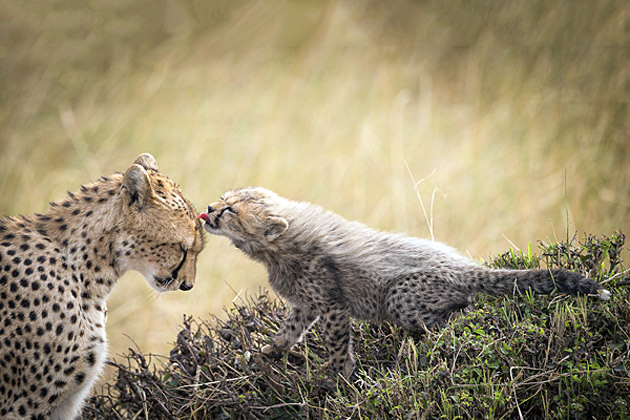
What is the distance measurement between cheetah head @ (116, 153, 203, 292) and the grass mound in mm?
261

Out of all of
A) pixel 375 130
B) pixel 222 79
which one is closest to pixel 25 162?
pixel 222 79

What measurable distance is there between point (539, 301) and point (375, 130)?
8.45 feet

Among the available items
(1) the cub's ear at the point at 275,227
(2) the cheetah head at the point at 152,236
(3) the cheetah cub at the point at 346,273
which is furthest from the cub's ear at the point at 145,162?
(1) the cub's ear at the point at 275,227

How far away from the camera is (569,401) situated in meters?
2.03

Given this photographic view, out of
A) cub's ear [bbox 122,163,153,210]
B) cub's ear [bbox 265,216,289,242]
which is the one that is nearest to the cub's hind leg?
cub's ear [bbox 265,216,289,242]

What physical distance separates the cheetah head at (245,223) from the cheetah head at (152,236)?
0.24 m

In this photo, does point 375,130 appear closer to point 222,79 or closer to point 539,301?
point 222,79

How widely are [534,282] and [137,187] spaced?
4.13ft

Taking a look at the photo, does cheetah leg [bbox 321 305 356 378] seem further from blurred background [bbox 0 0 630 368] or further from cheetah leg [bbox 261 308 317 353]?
blurred background [bbox 0 0 630 368]

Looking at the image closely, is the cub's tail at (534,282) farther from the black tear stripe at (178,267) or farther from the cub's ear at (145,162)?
the cub's ear at (145,162)

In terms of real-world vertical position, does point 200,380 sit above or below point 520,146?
below

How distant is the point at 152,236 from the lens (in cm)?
242

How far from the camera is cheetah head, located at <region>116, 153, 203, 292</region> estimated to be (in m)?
2.42

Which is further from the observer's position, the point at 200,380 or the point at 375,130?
the point at 375,130
